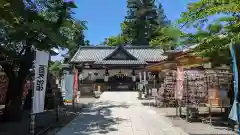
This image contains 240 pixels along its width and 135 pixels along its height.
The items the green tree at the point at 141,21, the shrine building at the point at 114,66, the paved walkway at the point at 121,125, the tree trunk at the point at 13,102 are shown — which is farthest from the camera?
the green tree at the point at 141,21

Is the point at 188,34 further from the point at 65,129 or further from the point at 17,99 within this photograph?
the point at 17,99

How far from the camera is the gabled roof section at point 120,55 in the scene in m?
38.4

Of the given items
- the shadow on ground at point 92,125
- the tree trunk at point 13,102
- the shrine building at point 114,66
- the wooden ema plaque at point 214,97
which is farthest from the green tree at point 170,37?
the shrine building at point 114,66

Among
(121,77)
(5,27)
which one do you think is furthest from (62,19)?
(121,77)

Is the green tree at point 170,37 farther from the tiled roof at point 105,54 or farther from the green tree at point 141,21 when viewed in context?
the green tree at point 141,21

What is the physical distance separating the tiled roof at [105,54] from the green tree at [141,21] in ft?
41.7

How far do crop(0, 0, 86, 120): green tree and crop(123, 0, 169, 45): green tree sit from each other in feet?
140

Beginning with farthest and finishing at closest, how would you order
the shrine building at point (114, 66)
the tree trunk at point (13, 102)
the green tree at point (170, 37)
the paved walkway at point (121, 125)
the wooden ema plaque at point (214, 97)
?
the shrine building at point (114, 66) → the tree trunk at point (13, 102) → the wooden ema plaque at point (214, 97) → the paved walkway at point (121, 125) → the green tree at point (170, 37)

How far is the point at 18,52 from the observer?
13219 millimetres

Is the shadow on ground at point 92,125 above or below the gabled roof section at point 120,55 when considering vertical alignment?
below

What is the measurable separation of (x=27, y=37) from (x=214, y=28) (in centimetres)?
658

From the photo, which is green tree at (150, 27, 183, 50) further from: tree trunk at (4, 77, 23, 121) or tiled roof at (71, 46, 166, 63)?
tiled roof at (71, 46, 166, 63)

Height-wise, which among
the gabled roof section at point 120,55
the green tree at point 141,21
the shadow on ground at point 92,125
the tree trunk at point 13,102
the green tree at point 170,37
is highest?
the green tree at point 141,21

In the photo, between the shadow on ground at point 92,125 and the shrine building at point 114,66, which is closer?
the shadow on ground at point 92,125
